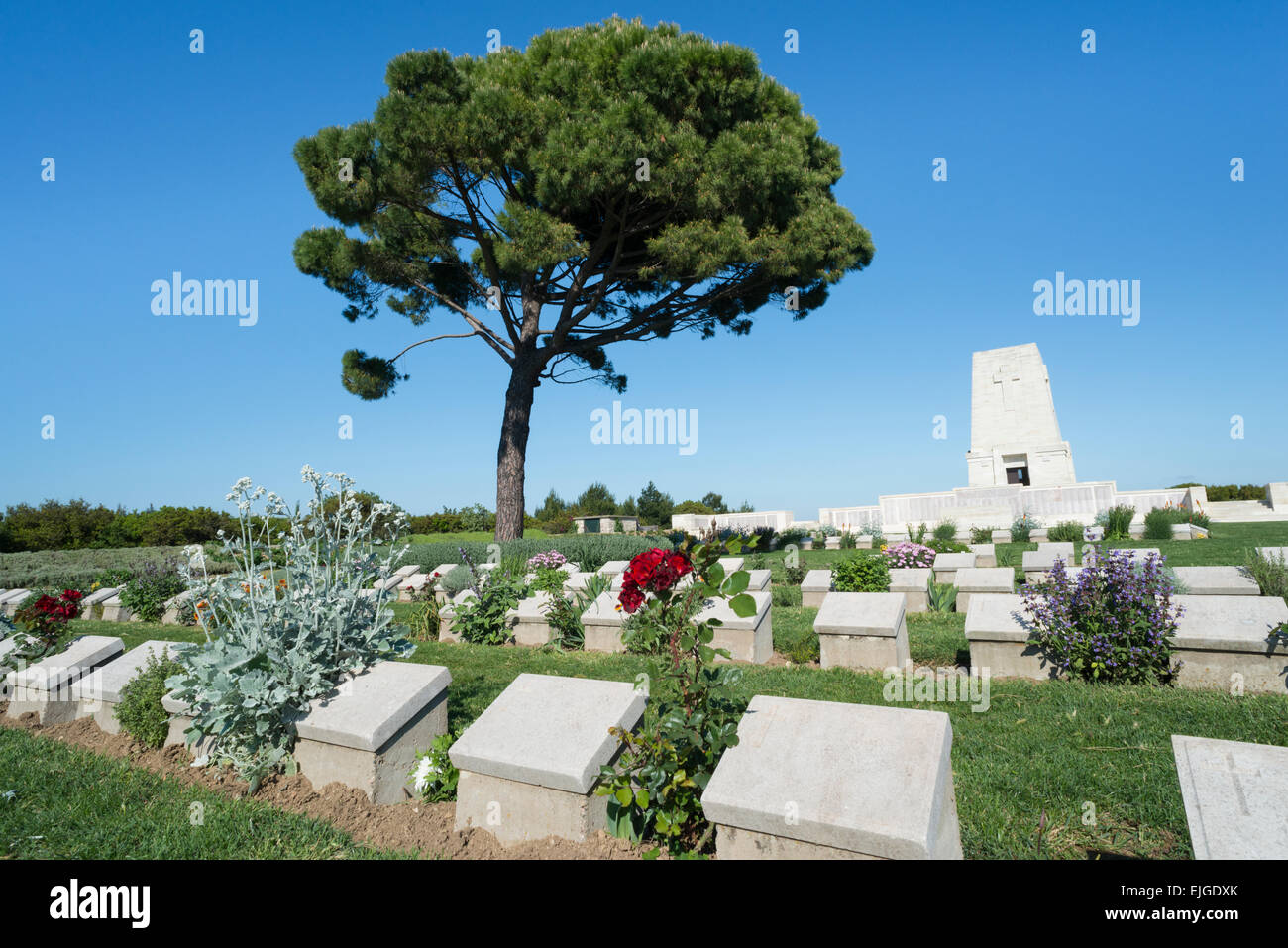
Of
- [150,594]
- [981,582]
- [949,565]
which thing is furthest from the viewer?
[949,565]

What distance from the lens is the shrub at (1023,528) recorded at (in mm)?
19391

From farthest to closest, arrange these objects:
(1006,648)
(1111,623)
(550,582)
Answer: (550,582) < (1006,648) < (1111,623)

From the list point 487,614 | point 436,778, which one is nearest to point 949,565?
point 487,614

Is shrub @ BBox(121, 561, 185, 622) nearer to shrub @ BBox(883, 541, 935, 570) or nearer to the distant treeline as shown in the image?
shrub @ BBox(883, 541, 935, 570)

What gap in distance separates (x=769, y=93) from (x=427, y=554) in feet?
39.8

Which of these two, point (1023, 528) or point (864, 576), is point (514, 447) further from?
point (1023, 528)

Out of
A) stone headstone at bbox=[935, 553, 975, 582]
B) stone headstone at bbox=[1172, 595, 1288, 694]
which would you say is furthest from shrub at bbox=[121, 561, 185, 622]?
stone headstone at bbox=[1172, 595, 1288, 694]

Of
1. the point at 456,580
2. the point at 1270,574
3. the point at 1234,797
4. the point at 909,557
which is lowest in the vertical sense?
the point at 456,580

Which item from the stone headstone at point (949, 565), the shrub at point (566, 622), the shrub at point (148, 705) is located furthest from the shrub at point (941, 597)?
the shrub at point (148, 705)

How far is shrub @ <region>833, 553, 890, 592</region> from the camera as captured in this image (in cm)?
800

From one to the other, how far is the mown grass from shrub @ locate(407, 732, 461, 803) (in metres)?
0.52

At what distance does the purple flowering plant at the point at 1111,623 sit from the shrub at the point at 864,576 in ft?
10.7

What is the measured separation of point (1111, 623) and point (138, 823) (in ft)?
18.4

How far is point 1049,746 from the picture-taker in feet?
10.6
